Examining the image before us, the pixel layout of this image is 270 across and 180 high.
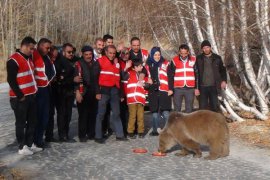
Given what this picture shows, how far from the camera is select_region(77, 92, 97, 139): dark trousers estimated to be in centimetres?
948

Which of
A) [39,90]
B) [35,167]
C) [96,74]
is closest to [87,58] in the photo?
[96,74]

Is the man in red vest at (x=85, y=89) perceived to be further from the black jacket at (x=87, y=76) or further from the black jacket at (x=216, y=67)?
the black jacket at (x=216, y=67)

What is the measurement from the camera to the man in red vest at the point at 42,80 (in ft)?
28.2

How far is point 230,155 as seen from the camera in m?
8.36

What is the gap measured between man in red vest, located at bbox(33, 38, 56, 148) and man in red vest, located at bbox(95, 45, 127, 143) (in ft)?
3.16

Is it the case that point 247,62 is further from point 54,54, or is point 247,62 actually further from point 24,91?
point 24,91

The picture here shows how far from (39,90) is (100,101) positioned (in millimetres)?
1356

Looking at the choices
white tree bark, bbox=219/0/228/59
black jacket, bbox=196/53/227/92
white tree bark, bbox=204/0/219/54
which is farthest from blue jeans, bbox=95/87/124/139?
white tree bark, bbox=219/0/228/59

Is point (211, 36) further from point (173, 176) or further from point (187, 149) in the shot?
point (173, 176)

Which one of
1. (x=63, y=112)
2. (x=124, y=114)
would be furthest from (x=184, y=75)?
(x=63, y=112)

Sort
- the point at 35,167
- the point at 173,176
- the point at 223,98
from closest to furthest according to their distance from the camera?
the point at 173,176
the point at 35,167
the point at 223,98

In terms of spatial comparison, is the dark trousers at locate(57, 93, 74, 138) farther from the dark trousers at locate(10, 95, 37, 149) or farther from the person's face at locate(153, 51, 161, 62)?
the person's face at locate(153, 51, 161, 62)

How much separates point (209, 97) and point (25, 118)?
413cm

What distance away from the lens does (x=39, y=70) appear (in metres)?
8.61
